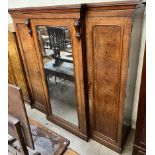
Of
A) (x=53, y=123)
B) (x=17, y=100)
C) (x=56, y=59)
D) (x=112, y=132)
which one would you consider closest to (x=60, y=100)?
(x=53, y=123)

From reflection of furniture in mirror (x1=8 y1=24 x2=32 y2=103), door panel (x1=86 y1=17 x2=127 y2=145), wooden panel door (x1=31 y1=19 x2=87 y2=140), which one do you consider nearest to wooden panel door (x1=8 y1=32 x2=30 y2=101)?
reflection of furniture in mirror (x1=8 y1=24 x2=32 y2=103)

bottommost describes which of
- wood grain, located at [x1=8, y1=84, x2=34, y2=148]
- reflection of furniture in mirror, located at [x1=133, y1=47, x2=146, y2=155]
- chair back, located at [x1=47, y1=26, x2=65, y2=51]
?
reflection of furniture in mirror, located at [x1=133, y1=47, x2=146, y2=155]

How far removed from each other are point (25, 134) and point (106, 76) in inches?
36.0

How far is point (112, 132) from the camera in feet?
5.92

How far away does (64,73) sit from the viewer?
6.11 feet

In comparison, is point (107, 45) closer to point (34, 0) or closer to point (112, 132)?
point (112, 132)

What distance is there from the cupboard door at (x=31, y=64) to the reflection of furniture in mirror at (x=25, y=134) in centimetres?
100

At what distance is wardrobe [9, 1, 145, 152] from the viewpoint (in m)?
1.32

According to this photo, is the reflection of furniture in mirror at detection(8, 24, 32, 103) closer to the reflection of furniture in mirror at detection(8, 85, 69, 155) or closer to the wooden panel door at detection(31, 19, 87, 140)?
the wooden panel door at detection(31, 19, 87, 140)

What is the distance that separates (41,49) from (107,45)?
90 cm

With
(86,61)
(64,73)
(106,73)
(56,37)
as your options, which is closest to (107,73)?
(106,73)

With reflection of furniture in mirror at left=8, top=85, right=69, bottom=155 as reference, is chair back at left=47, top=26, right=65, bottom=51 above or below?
above

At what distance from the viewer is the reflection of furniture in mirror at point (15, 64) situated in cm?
230

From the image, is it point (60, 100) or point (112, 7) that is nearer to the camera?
point (112, 7)
